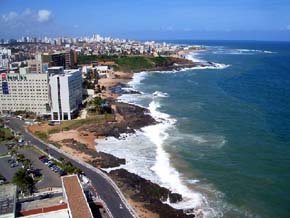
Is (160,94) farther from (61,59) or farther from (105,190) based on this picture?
(105,190)

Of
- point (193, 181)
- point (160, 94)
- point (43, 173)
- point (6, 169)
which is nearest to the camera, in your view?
point (193, 181)

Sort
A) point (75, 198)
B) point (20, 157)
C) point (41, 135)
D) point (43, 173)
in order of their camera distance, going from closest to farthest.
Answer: point (75, 198), point (43, 173), point (20, 157), point (41, 135)

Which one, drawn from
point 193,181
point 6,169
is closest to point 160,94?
point 193,181

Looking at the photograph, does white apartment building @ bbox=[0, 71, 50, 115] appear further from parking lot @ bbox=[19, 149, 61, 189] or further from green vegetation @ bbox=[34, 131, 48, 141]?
parking lot @ bbox=[19, 149, 61, 189]


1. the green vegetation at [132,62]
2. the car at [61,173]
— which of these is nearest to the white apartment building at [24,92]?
the car at [61,173]

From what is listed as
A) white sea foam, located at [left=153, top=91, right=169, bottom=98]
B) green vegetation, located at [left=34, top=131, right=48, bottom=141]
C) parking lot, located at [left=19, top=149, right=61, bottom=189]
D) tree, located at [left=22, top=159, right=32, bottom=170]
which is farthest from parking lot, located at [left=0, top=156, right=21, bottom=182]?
white sea foam, located at [left=153, top=91, right=169, bottom=98]

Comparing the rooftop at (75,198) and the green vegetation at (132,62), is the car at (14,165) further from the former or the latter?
the green vegetation at (132,62)
